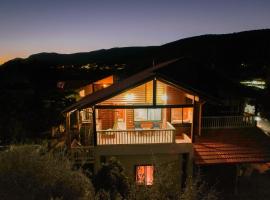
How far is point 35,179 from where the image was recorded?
25.2 feet

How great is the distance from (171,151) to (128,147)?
95.0 inches

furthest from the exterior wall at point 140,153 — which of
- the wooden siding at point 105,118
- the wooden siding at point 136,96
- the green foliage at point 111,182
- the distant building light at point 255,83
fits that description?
the distant building light at point 255,83

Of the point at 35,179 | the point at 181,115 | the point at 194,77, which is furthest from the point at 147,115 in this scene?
the point at 35,179

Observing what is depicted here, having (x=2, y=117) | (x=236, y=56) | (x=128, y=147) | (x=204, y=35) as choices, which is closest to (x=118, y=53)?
(x=204, y=35)

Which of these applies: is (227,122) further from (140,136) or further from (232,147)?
(140,136)

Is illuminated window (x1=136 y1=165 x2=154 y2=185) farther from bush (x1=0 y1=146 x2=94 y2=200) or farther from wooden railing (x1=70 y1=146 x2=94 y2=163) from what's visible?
bush (x1=0 y1=146 x2=94 y2=200)

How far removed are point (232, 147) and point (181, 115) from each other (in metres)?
3.87

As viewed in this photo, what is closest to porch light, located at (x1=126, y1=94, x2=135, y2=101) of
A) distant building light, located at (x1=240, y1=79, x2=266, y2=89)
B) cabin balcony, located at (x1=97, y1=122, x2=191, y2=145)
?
cabin balcony, located at (x1=97, y1=122, x2=191, y2=145)

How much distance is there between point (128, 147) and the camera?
42.7 feet

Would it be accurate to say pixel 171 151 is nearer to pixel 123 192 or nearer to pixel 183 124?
pixel 183 124

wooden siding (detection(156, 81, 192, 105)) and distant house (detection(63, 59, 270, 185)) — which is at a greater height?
wooden siding (detection(156, 81, 192, 105))

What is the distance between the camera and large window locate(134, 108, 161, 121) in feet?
52.0

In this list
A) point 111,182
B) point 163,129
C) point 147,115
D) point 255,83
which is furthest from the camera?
point 255,83

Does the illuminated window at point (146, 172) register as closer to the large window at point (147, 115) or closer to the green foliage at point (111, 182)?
the green foliage at point (111, 182)
